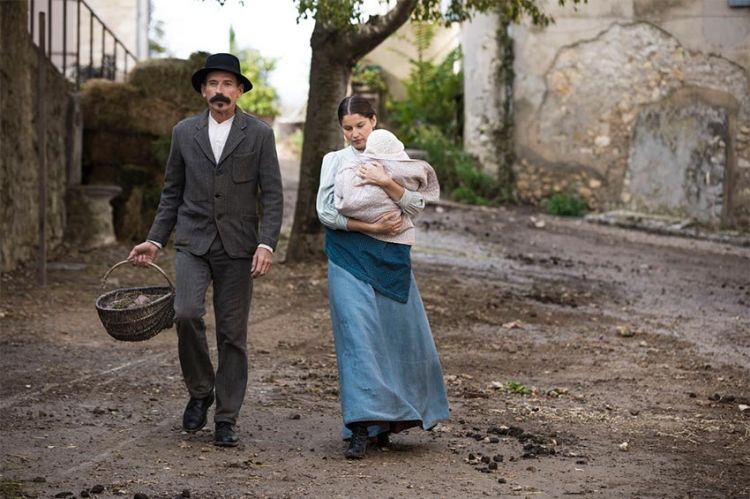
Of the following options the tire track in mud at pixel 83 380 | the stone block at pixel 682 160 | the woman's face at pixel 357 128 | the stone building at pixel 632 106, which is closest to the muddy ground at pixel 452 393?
the tire track in mud at pixel 83 380

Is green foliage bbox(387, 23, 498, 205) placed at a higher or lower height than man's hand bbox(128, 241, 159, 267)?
higher

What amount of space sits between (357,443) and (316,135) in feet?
24.9

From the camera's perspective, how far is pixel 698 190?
763 inches

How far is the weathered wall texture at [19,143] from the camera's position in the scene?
39.2ft

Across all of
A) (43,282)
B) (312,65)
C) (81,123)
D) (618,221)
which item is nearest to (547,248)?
(618,221)

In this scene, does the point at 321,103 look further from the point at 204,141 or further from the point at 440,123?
the point at 440,123

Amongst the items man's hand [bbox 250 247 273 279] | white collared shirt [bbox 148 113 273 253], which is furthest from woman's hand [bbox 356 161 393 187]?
white collared shirt [bbox 148 113 273 253]

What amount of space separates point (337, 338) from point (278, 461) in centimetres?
67

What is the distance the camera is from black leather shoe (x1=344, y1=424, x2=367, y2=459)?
6.19m

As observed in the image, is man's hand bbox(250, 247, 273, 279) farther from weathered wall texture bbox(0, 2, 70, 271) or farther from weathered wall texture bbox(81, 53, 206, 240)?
weathered wall texture bbox(81, 53, 206, 240)

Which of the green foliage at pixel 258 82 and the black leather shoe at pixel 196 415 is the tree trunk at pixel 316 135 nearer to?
the black leather shoe at pixel 196 415

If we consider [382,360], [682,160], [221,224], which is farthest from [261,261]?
[682,160]

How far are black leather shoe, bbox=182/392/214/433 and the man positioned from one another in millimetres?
45

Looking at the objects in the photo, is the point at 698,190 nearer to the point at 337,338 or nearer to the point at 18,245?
the point at 18,245
